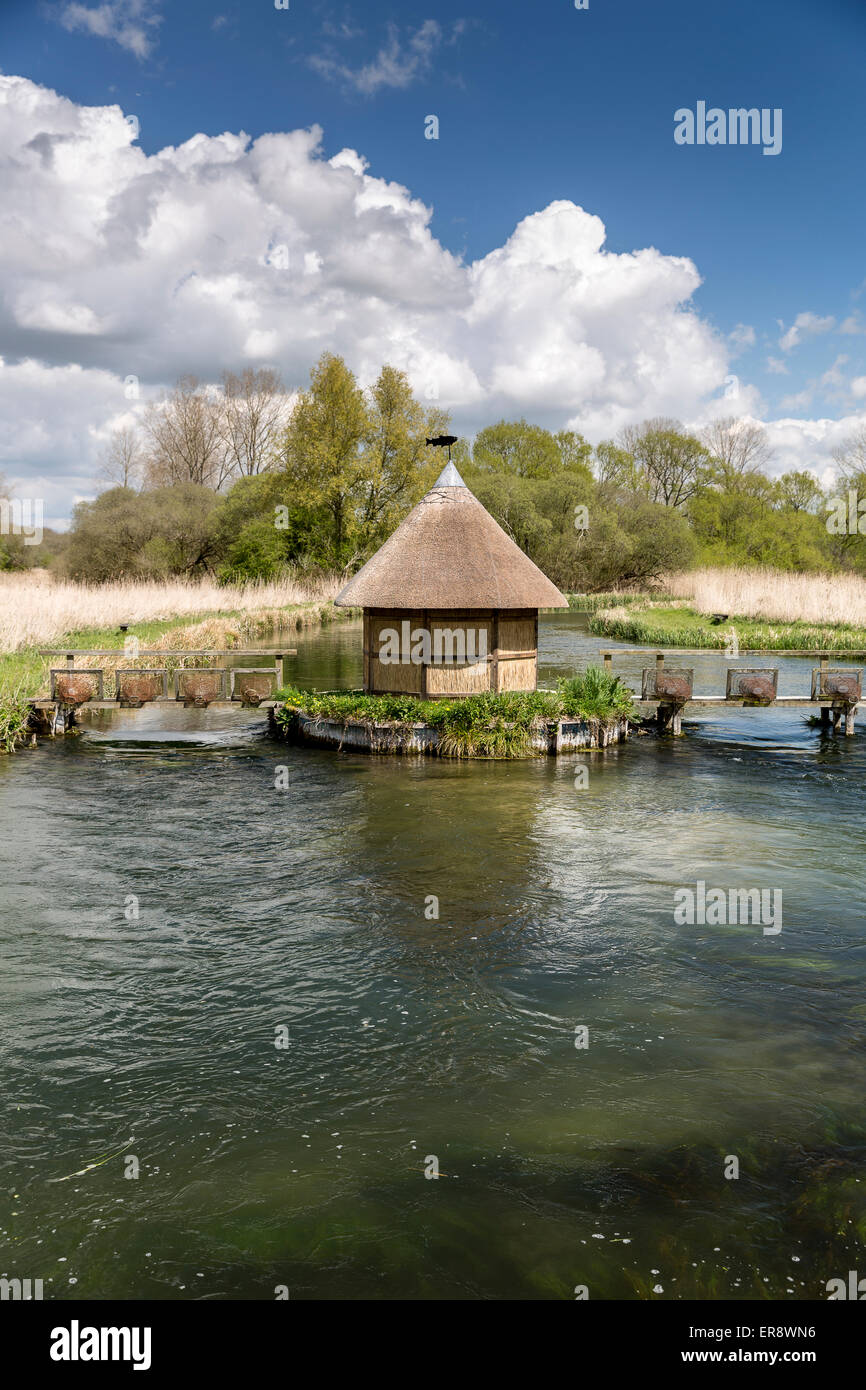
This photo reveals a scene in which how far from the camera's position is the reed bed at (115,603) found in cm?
2530

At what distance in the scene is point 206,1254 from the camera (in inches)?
187

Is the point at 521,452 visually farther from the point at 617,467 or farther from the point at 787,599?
the point at 787,599

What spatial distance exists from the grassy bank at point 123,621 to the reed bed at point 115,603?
4 cm

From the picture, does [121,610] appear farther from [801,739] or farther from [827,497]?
[827,497]

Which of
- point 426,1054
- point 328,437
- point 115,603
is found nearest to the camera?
point 426,1054

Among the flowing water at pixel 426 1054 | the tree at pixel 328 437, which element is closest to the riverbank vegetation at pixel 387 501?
the tree at pixel 328 437

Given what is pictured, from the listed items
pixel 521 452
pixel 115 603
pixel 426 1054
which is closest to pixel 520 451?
pixel 521 452

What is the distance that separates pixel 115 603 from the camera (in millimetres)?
33125

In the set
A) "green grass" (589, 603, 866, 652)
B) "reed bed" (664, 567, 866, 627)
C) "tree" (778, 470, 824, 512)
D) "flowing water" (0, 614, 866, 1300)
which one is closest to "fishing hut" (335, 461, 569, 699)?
"flowing water" (0, 614, 866, 1300)

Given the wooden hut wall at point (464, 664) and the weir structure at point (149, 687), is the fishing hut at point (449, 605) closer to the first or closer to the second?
the wooden hut wall at point (464, 664)

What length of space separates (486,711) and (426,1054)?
1025 cm

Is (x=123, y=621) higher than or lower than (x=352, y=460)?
lower
